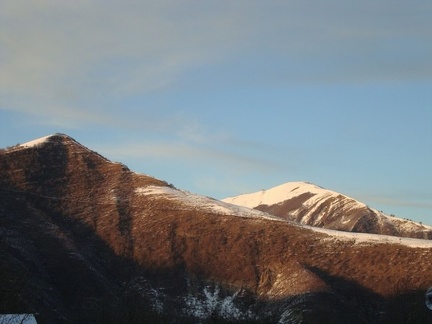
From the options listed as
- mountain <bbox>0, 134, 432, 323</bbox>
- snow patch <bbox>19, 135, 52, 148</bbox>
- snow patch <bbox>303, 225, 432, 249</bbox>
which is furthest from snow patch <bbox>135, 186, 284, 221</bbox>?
snow patch <bbox>19, 135, 52, 148</bbox>

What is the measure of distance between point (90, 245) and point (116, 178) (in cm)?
2306

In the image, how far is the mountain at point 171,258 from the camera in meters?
87.4

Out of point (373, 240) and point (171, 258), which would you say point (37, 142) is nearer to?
point (171, 258)

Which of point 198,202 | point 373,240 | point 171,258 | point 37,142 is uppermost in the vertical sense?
point 37,142

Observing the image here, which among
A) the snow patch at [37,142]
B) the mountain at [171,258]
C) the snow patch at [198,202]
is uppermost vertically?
the snow patch at [37,142]

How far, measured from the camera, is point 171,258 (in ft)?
342

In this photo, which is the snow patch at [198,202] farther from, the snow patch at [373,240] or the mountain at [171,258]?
the snow patch at [373,240]

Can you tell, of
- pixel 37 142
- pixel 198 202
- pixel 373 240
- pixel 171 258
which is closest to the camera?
pixel 171 258

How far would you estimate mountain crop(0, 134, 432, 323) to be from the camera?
87.4 meters

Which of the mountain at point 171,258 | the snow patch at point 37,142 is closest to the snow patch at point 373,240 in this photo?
the mountain at point 171,258

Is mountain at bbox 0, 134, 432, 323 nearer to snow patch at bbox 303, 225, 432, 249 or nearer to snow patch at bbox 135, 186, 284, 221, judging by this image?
snow patch at bbox 303, 225, 432, 249

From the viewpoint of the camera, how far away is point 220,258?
105 meters

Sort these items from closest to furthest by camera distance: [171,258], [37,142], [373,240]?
[171,258] → [373,240] → [37,142]

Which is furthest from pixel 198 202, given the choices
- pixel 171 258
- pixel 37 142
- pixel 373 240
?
pixel 37 142
